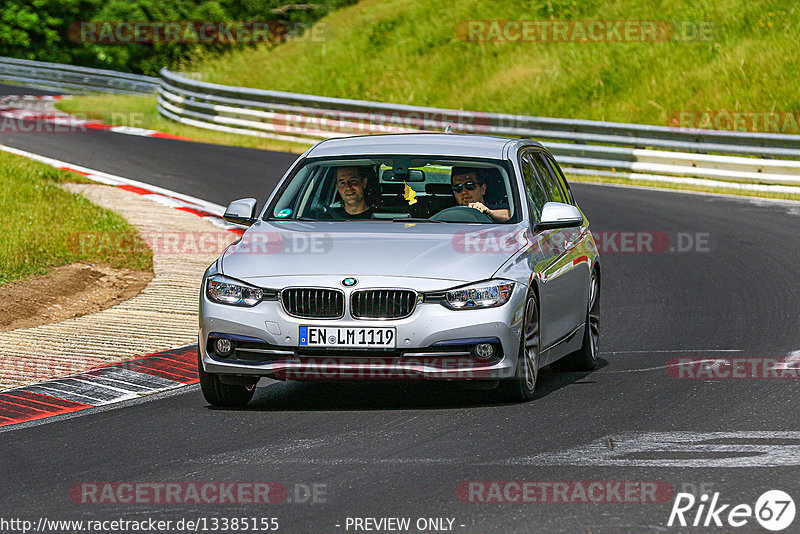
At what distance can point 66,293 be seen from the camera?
1319 centimetres

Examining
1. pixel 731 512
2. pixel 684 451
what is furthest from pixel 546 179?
pixel 731 512

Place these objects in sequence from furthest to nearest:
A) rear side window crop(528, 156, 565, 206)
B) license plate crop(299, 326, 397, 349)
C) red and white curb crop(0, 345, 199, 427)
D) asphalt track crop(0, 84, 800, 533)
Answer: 1. rear side window crop(528, 156, 565, 206)
2. red and white curb crop(0, 345, 199, 427)
3. license plate crop(299, 326, 397, 349)
4. asphalt track crop(0, 84, 800, 533)

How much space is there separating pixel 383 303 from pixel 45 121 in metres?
25.6

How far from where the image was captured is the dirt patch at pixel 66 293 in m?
12.2

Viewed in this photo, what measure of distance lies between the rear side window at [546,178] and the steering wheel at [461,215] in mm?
1038

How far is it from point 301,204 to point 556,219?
174 centimetres

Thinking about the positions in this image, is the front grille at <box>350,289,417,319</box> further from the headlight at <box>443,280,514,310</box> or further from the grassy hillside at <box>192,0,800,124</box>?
the grassy hillside at <box>192,0,800,124</box>

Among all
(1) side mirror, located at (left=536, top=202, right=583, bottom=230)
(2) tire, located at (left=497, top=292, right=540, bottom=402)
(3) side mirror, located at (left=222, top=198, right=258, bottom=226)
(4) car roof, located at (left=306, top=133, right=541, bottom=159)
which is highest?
(4) car roof, located at (left=306, top=133, right=541, bottom=159)

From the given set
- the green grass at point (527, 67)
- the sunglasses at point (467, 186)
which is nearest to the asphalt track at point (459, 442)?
the sunglasses at point (467, 186)

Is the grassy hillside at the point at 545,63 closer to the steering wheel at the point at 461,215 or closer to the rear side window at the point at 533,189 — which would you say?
the rear side window at the point at 533,189

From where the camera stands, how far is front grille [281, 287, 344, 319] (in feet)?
26.5

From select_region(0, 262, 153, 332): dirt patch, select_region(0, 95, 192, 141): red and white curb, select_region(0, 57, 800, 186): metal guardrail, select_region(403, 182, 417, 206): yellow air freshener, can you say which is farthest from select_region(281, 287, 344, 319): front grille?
select_region(0, 95, 192, 141): red and white curb

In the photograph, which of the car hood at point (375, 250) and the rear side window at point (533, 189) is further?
the rear side window at point (533, 189)

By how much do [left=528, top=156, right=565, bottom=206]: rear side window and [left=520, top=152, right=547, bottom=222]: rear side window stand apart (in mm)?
122
